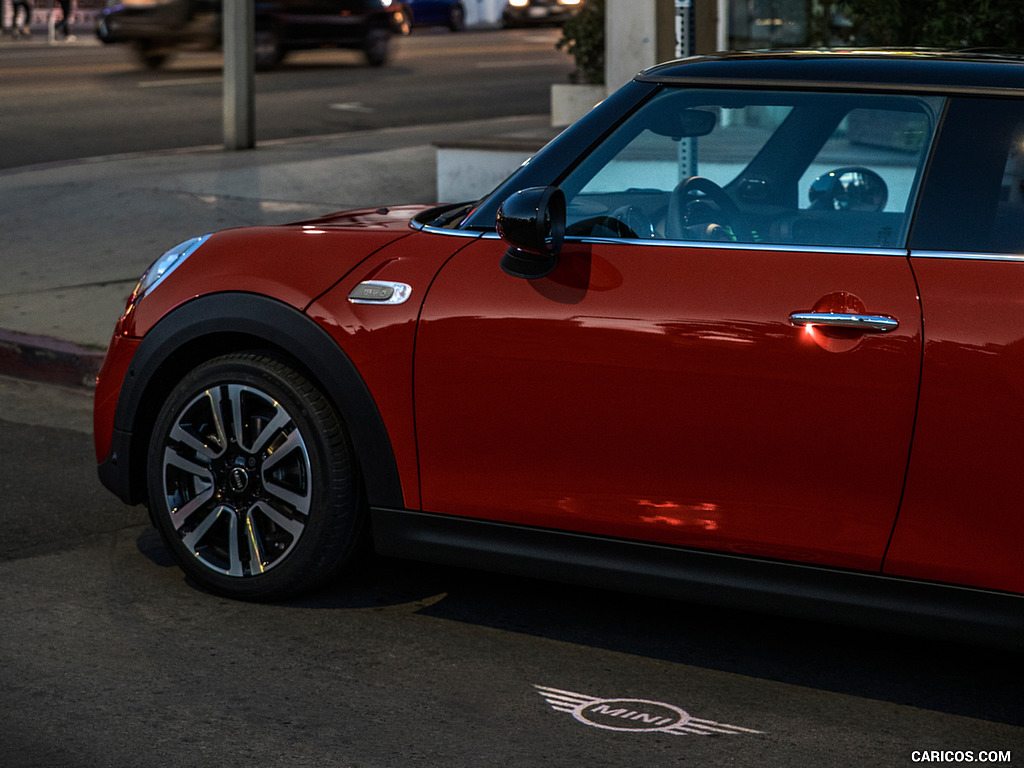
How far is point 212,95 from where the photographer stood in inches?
816

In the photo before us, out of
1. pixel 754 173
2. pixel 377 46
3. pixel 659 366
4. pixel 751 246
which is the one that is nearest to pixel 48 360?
pixel 754 173

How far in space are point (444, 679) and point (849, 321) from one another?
4.54 feet

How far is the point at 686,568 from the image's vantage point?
3783 millimetres

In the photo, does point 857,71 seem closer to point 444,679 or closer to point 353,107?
point 444,679

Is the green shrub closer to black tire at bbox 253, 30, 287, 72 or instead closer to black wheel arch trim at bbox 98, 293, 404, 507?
black wheel arch trim at bbox 98, 293, 404, 507

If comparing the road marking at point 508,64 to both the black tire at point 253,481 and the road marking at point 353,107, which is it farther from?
the black tire at point 253,481

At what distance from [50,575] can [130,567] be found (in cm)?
25

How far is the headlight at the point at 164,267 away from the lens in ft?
14.8

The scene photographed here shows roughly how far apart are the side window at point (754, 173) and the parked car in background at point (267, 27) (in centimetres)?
2124

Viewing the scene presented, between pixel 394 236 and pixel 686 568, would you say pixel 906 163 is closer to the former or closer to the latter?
pixel 686 568

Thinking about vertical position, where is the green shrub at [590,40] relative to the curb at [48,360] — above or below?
above

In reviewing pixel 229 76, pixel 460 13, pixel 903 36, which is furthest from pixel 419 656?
pixel 460 13

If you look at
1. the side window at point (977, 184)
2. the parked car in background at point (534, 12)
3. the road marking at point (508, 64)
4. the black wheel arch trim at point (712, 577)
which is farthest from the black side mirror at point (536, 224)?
the parked car in background at point (534, 12)

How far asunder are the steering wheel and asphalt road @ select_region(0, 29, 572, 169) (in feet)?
37.3
